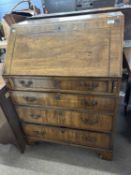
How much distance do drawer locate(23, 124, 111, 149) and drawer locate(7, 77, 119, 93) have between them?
0.43m

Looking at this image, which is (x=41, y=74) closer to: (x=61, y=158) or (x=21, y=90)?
(x=21, y=90)

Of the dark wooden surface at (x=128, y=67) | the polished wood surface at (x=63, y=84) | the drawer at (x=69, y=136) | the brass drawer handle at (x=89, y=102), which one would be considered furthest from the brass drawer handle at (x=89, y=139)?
the dark wooden surface at (x=128, y=67)

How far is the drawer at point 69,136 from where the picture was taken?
1238 mm

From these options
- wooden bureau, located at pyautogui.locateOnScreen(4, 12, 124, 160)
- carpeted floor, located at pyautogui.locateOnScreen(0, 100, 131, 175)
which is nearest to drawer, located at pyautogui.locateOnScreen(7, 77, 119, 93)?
wooden bureau, located at pyautogui.locateOnScreen(4, 12, 124, 160)

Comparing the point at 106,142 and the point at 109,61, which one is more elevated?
the point at 109,61

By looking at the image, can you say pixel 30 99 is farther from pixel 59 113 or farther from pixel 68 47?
pixel 68 47

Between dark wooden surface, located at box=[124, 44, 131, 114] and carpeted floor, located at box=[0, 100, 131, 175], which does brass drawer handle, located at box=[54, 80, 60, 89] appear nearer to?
dark wooden surface, located at box=[124, 44, 131, 114]

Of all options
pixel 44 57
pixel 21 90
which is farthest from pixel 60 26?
pixel 21 90

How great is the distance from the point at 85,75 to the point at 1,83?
0.68 m

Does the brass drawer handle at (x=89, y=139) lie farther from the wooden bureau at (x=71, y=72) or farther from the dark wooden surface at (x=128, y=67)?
the dark wooden surface at (x=128, y=67)

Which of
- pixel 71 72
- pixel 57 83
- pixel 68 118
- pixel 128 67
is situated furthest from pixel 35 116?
pixel 128 67

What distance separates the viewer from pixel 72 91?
1031mm

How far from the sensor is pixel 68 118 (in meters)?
1.20

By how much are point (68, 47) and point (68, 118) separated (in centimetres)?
55
